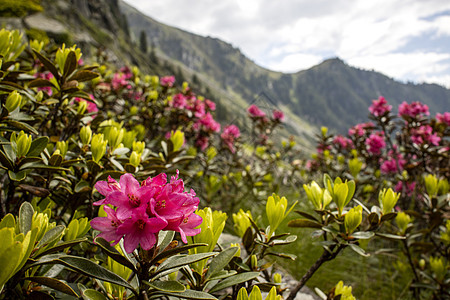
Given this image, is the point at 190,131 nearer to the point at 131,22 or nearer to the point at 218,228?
the point at 218,228

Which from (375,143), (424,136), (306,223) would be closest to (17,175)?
(306,223)

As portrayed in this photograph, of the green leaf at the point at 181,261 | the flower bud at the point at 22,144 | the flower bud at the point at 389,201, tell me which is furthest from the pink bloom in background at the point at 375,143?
the flower bud at the point at 22,144

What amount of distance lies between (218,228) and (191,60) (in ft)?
685

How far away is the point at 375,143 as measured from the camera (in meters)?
4.76

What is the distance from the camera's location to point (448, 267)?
213cm

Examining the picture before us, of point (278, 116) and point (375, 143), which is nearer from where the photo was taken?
point (375, 143)

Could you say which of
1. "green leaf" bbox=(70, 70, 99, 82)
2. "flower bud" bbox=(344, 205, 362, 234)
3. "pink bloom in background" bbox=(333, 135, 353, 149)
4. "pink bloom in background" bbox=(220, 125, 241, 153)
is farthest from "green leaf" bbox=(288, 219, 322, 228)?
"pink bloom in background" bbox=(333, 135, 353, 149)

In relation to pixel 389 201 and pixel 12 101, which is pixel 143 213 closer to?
pixel 12 101

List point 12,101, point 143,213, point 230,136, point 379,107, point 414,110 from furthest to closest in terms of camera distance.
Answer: point 230,136 → point 379,107 → point 414,110 → point 12,101 → point 143,213

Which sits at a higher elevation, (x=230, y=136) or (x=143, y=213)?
(x=230, y=136)

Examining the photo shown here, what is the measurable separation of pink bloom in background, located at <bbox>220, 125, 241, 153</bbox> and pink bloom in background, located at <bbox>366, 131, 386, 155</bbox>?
8.11 ft

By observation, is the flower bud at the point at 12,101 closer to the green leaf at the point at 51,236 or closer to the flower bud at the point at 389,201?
the green leaf at the point at 51,236

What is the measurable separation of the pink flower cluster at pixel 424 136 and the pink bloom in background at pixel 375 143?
589mm

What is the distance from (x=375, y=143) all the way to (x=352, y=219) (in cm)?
421
